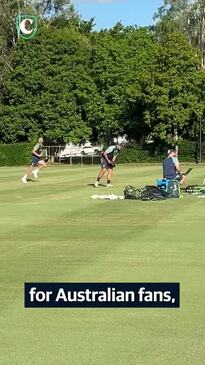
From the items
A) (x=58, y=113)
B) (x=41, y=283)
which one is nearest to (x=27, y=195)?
(x=41, y=283)

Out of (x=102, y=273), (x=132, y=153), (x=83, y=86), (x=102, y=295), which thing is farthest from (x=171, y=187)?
(x=83, y=86)

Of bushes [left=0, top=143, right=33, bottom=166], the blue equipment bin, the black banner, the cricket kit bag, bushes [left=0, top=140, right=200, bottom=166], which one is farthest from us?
bushes [left=0, top=143, right=33, bottom=166]

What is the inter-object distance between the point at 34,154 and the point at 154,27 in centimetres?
6319

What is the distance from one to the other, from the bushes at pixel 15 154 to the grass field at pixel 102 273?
47475 mm

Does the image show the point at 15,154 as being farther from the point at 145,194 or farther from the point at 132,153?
A: the point at 145,194

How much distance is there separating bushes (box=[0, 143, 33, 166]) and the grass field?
156ft

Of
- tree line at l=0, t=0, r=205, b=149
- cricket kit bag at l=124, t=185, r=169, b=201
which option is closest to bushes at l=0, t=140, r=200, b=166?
tree line at l=0, t=0, r=205, b=149

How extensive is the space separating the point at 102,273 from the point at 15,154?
5807cm

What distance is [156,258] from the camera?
35.0 feet

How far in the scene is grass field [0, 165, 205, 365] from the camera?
6215 millimetres

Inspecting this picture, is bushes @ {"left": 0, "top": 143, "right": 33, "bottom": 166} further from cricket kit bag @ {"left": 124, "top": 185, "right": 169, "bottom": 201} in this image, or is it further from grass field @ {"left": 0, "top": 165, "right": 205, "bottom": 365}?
grass field @ {"left": 0, "top": 165, "right": 205, "bottom": 365}

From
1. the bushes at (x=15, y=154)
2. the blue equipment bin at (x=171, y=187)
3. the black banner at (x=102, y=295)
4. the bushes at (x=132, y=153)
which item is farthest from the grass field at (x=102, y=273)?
the bushes at (x=15, y=154)

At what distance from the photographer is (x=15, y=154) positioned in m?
66.7

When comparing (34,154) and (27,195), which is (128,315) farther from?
(34,154)
